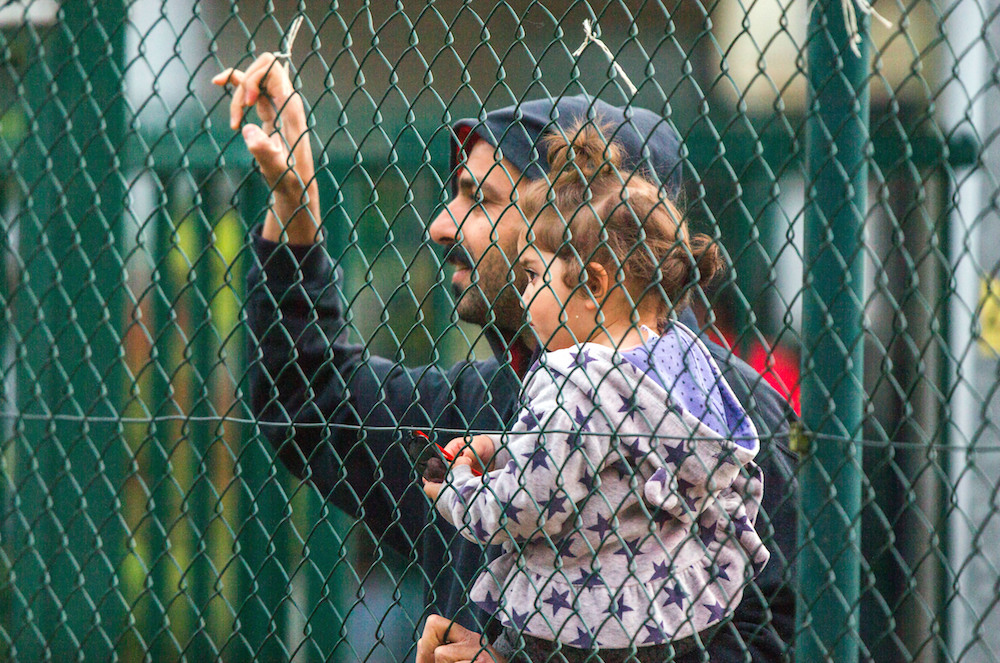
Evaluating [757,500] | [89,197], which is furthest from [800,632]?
[89,197]

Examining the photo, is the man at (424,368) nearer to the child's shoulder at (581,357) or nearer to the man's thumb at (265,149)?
the man's thumb at (265,149)

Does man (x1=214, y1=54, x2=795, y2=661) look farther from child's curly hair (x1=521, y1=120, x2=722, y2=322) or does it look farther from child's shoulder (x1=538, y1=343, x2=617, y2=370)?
child's shoulder (x1=538, y1=343, x2=617, y2=370)

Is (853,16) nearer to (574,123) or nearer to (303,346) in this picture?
(574,123)

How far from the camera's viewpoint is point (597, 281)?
208 centimetres

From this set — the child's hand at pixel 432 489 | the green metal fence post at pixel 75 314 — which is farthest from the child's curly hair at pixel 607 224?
the green metal fence post at pixel 75 314

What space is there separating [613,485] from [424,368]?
26.0 inches

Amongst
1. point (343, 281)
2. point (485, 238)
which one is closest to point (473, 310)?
point (485, 238)

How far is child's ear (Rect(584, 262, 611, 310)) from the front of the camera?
2037 millimetres

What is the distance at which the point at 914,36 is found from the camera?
370 centimetres

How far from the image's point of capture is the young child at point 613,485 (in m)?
1.85

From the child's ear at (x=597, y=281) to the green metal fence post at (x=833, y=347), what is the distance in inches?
16.8

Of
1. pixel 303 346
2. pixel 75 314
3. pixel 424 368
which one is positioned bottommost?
pixel 75 314

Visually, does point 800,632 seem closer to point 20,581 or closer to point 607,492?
point 607,492

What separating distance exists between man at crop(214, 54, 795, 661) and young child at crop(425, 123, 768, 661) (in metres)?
0.14
